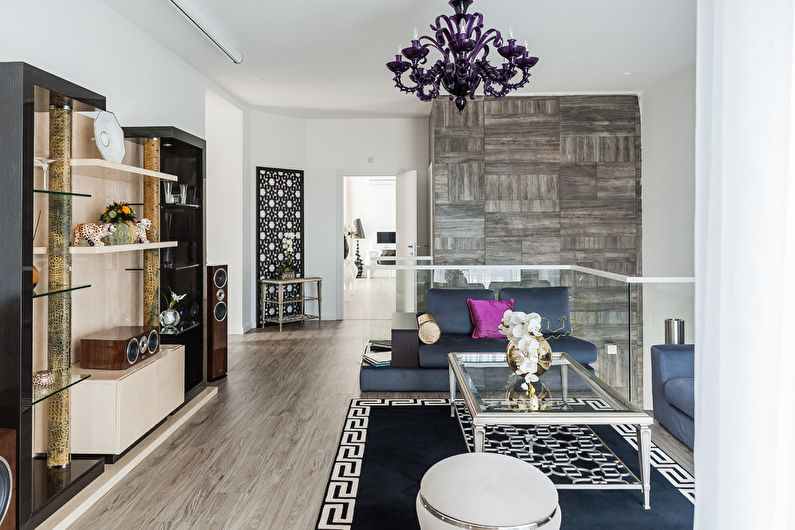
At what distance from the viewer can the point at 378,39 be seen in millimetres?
4492

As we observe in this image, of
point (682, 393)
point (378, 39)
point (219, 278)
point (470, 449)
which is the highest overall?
point (378, 39)

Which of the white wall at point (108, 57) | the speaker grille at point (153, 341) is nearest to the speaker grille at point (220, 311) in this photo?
the speaker grille at point (153, 341)

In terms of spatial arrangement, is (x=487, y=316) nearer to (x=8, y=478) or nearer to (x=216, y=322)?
(x=216, y=322)

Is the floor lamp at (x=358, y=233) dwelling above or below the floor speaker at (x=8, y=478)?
above

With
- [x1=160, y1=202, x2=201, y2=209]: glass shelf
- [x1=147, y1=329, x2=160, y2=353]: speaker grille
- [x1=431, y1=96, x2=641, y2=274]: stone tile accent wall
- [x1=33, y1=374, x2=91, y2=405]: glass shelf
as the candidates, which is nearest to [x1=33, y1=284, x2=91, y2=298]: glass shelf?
[x1=33, y1=374, x2=91, y2=405]: glass shelf

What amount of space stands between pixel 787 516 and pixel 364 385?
3625 mm

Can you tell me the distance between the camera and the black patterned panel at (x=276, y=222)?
7.34 m

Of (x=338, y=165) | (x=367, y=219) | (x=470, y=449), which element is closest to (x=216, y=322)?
(x=470, y=449)

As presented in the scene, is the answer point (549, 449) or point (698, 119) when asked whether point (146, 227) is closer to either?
point (549, 449)

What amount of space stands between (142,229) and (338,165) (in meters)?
4.65

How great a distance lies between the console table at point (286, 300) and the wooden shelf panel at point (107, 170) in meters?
3.57

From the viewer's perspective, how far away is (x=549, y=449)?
309 cm

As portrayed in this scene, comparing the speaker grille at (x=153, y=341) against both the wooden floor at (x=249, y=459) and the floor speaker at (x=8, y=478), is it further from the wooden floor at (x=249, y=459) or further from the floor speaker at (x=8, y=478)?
the floor speaker at (x=8, y=478)

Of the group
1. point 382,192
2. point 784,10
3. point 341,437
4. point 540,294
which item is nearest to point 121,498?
point 341,437
